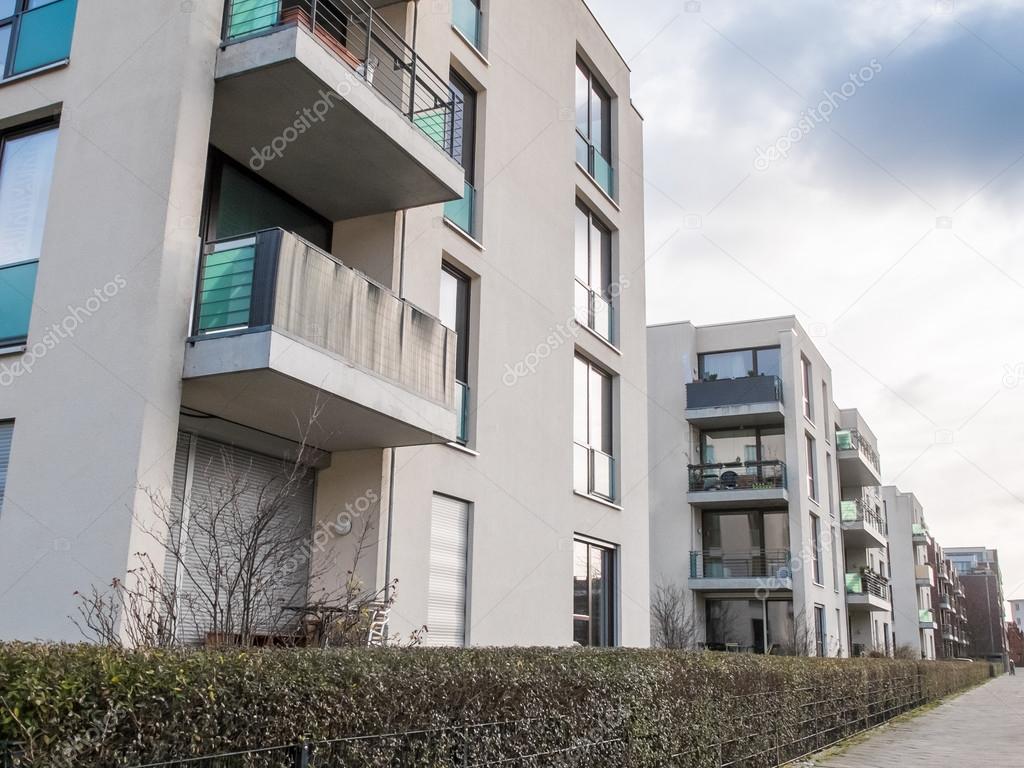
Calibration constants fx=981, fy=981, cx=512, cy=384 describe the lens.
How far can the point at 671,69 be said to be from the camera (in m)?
12.9

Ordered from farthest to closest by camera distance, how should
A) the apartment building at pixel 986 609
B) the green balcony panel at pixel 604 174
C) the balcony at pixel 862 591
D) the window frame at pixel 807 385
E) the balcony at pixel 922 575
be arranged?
the apartment building at pixel 986 609 < the balcony at pixel 922 575 < the balcony at pixel 862 591 < the window frame at pixel 807 385 < the green balcony panel at pixel 604 174

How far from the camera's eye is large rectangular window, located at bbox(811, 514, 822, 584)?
111 ft

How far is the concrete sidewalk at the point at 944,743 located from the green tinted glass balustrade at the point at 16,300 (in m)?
11.5

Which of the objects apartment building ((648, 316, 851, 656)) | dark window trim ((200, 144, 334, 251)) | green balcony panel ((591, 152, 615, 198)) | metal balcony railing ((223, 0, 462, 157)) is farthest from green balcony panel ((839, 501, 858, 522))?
dark window trim ((200, 144, 334, 251))

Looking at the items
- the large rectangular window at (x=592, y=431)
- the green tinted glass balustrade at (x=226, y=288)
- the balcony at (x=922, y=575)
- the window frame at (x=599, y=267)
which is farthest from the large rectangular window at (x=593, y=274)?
the balcony at (x=922, y=575)

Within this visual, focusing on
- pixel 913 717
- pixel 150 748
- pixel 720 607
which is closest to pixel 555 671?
pixel 150 748

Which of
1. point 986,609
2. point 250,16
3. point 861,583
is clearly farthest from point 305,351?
point 986,609

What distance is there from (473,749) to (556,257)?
385 inches

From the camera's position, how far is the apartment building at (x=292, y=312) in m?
8.37

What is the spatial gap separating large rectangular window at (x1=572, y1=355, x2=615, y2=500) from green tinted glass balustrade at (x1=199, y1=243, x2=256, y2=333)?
7.61 meters

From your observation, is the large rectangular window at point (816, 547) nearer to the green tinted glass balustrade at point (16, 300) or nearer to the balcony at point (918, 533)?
the green tinted glass balustrade at point (16, 300)

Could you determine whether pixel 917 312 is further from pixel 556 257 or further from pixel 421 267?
pixel 421 267

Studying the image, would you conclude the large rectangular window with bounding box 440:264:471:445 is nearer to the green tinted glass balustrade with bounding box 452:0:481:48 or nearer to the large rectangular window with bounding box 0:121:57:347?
the green tinted glass balustrade with bounding box 452:0:481:48

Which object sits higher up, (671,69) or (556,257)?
(671,69)
